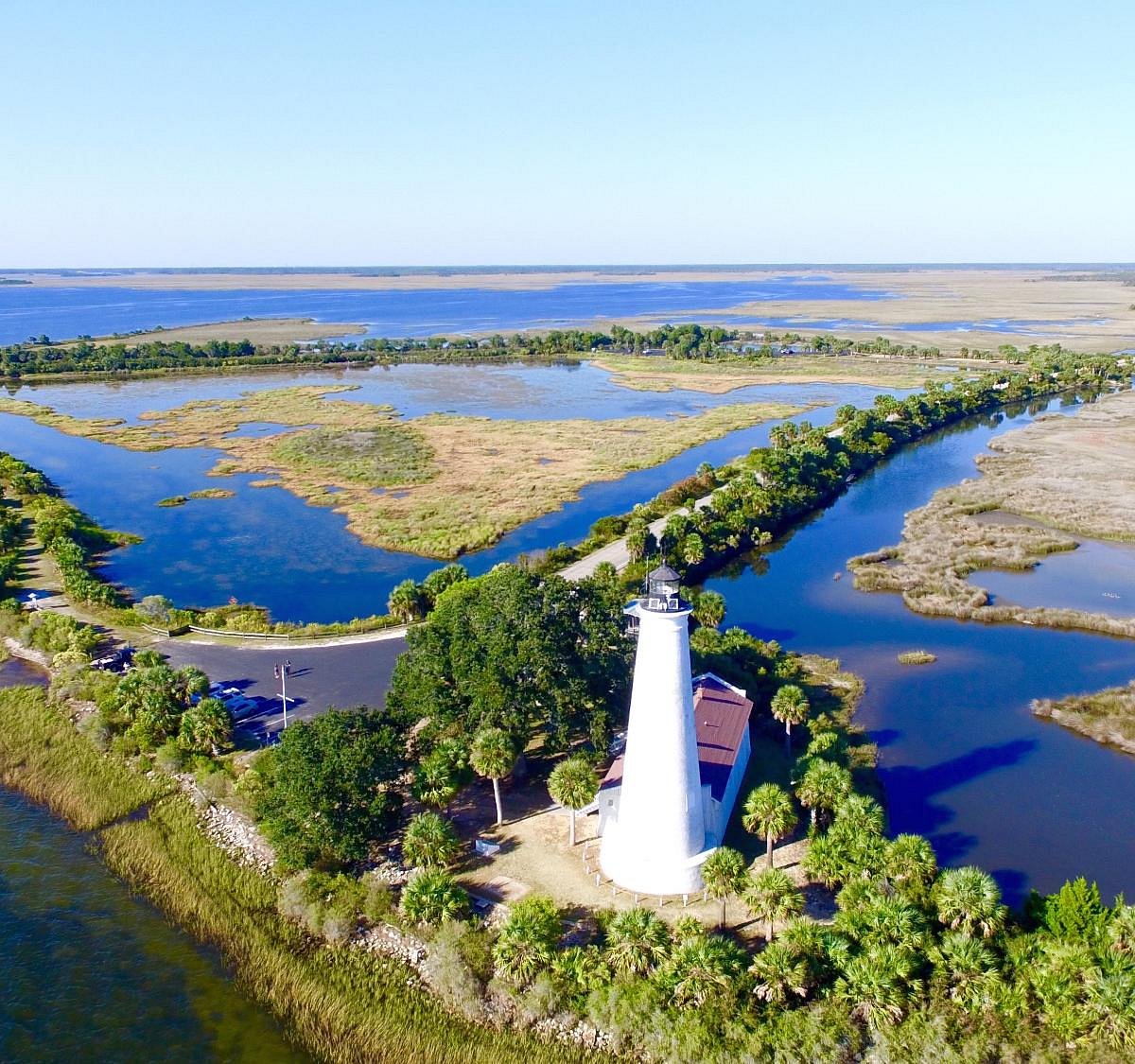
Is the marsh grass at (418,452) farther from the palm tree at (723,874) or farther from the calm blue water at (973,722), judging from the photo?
the palm tree at (723,874)

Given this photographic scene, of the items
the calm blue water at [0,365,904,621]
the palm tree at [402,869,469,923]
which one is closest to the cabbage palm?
the palm tree at [402,869,469,923]

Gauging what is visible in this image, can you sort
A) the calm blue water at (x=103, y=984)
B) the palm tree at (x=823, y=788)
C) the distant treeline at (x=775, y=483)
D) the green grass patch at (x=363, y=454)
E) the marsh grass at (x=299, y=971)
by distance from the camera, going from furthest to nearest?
the green grass patch at (x=363, y=454)
the distant treeline at (x=775, y=483)
the palm tree at (x=823, y=788)
the calm blue water at (x=103, y=984)
the marsh grass at (x=299, y=971)

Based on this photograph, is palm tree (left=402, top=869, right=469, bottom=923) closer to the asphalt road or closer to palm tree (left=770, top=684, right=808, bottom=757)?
the asphalt road

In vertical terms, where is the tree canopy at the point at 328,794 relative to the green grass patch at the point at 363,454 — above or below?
below

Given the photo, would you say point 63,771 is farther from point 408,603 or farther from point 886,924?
point 886,924

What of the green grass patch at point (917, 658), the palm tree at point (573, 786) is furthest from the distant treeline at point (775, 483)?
the palm tree at point (573, 786)

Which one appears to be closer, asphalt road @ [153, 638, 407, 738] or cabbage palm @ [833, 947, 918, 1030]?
cabbage palm @ [833, 947, 918, 1030]

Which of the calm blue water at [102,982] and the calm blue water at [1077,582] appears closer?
the calm blue water at [102,982]
